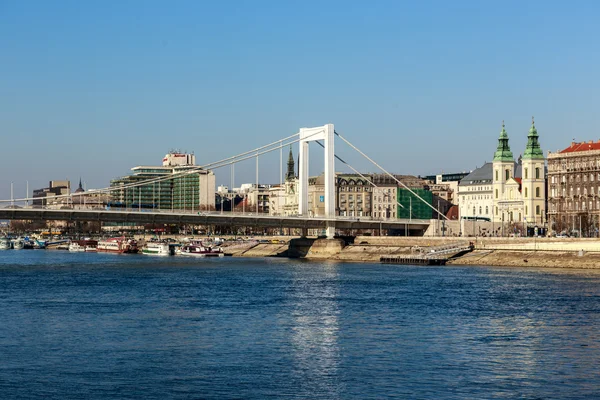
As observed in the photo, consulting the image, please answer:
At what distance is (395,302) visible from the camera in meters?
58.0

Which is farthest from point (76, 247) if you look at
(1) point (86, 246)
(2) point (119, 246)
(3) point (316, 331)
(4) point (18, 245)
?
(3) point (316, 331)

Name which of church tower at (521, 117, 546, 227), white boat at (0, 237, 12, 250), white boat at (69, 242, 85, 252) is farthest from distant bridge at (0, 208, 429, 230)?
white boat at (0, 237, 12, 250)

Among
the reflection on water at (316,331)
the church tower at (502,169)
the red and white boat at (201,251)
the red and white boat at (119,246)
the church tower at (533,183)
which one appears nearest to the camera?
the reflection on water at (316,331)

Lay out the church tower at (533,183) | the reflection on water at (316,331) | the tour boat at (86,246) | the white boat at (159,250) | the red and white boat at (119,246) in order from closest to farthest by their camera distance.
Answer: the reflection on water at (316,331), the white boat at (159,250), the red and white boat at (119,246), the church tower at (533,183), the tour boat at (86,246)

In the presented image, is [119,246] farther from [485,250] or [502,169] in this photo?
[485,250]

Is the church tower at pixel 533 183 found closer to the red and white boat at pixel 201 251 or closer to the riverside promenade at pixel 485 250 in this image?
the riverside promenade at pixel 485 250

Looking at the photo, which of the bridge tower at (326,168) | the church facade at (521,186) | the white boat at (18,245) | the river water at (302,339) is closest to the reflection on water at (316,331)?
the river water at (302,339)

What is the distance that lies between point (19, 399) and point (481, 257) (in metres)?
74.5

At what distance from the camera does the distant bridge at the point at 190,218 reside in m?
96.8

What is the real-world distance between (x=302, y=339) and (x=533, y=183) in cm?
11635

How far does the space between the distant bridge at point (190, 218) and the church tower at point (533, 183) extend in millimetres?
37954

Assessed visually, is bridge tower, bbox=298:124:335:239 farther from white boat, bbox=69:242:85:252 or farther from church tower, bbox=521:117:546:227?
white boat, bbox=69:242:85:252

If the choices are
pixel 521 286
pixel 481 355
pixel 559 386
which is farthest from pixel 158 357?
pixel 521 286

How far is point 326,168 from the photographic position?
115m
